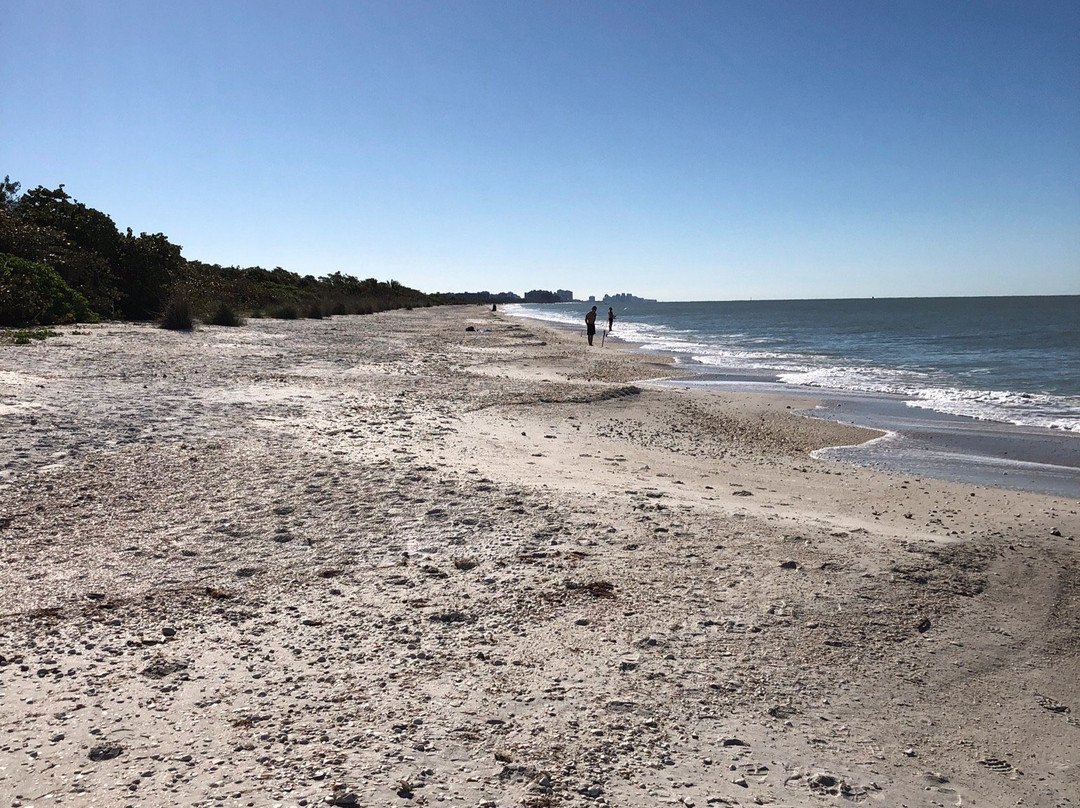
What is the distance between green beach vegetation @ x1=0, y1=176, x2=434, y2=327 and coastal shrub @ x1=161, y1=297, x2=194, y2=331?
0.03 m

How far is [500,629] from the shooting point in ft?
12.4

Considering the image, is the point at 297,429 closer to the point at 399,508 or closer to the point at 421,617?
the point at 399,508

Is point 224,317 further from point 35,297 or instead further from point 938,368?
point 938,368

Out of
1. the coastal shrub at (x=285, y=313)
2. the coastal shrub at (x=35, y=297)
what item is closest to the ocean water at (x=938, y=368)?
the coastal shrub at (x=285, y=313)

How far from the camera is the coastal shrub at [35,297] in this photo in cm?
1745

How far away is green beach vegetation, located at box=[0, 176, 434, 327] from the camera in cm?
1848

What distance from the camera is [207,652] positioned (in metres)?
3.44

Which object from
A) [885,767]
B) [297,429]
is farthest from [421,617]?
[297,429]

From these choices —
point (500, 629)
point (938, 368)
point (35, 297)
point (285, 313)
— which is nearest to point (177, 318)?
point (35, 297)

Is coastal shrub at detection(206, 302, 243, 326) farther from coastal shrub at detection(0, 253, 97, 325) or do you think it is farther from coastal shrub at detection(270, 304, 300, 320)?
coastal shrub at detection(270, 304, 300, 320)

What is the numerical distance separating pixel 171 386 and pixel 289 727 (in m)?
8.59

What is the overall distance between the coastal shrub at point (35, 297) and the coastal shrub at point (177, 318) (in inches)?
73.6

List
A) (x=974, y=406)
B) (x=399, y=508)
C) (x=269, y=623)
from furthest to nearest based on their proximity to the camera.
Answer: (x=974, y=406) < (x=399, y=508) < (x=269, y=623)

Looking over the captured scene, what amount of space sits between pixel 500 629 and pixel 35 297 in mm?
19155
